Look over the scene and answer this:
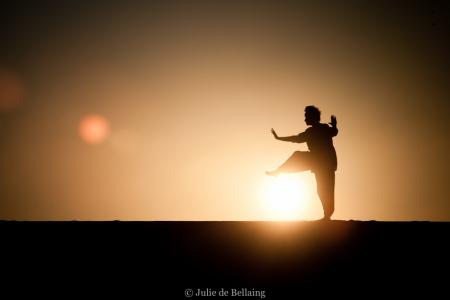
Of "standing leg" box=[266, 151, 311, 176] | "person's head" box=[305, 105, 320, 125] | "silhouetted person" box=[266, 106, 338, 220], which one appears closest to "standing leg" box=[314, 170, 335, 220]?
"silhouetted person" box=[266, 106, 338, 220]

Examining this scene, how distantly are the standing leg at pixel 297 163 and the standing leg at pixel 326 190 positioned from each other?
28cm

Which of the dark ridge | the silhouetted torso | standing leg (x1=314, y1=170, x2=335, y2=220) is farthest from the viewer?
the silhouetted torso

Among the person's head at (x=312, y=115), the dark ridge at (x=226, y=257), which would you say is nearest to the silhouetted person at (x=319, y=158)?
the person's head at (x=312, y=115)

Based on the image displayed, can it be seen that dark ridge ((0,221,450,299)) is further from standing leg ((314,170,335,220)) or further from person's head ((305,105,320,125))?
person's head ((305,105,320,125))

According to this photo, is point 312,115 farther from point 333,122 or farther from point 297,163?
point 297,163

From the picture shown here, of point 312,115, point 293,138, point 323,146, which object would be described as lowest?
point 323,146

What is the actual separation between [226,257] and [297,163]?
3.42 meters

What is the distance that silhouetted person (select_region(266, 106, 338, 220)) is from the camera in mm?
6543

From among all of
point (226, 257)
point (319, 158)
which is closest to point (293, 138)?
point (319, 158)

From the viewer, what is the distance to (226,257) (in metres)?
3.84

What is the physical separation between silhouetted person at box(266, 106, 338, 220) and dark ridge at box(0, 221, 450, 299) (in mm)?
2249

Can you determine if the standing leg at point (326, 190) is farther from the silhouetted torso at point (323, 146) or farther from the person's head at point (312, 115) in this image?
the person's head at point (312, 115)

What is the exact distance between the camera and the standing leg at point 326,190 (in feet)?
21.2

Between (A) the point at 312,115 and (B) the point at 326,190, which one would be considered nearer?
(B) the point at 326,190
